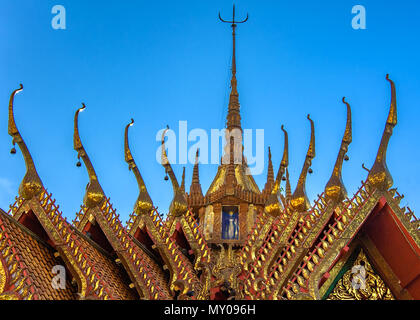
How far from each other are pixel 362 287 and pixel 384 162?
6.35 ft

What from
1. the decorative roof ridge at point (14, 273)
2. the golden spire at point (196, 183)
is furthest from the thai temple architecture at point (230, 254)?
the golden spire at point (196, 183)

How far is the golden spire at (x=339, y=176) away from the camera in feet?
35.6

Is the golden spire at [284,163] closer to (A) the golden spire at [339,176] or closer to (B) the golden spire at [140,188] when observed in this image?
(A) the golden spire at [339,176]

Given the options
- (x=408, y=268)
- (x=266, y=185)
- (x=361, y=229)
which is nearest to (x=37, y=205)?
(x=361, y=229)

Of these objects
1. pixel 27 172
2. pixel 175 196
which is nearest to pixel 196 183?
pixel 175 196

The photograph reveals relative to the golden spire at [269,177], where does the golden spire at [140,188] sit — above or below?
below

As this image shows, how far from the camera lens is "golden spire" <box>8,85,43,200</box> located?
10695 mm

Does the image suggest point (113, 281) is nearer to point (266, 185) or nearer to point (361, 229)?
point (361, 229)

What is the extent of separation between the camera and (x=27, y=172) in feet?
35.4

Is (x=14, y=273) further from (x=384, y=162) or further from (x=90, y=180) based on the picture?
(x=384, y=162)

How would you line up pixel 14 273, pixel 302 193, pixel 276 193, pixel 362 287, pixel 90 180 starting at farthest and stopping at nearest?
pixel 276 193
pixel 90 180
pixel 302 193
pixel 362 287
pixel 14 273

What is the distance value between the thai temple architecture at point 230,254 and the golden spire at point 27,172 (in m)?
0.02

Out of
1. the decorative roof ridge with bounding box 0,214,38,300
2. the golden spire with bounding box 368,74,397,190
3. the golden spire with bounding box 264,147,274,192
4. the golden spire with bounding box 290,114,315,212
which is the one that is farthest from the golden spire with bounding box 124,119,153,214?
the golden spire with bounding box 264,147,274,192
